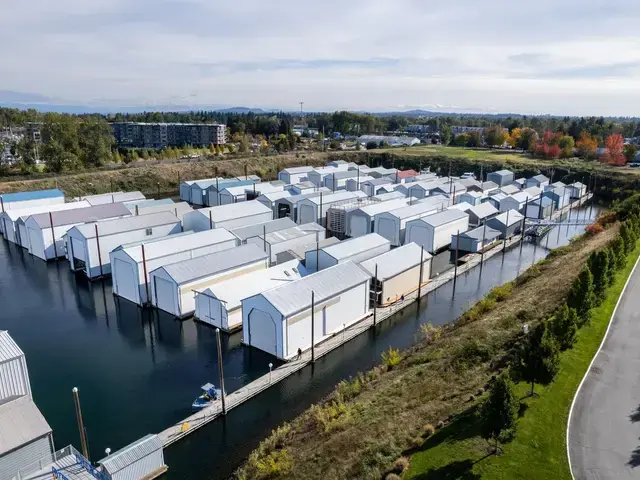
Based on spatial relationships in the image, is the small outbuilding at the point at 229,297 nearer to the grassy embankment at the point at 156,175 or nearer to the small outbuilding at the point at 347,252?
the small outbuilding at the point at 347,252

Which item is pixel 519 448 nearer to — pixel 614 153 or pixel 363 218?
pixel 363 218

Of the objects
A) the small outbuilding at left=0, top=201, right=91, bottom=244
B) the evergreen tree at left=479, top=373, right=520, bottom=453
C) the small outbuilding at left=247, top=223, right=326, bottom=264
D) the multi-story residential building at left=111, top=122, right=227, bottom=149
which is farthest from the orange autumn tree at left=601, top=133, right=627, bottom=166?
the multi-story residential building at left=111, top=122, right=227, bottom=149

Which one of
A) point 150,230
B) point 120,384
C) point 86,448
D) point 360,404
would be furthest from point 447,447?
point 150,230

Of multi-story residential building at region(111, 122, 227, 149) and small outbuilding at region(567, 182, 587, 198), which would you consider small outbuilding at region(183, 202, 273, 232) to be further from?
multi-story residential building at region(111, 122, 227, 149)

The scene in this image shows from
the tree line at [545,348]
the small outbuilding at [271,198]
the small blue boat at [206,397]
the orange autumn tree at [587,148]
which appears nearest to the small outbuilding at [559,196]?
the orange autumn tree at [587,148]

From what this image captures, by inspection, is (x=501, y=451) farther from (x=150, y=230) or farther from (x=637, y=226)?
(x=150, y=230)

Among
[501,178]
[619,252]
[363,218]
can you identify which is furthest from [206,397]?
[501,178]
